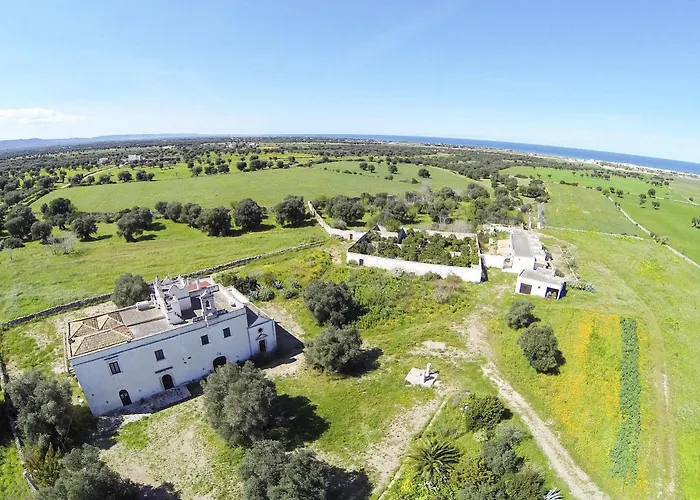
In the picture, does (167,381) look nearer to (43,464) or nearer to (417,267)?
(43,464)

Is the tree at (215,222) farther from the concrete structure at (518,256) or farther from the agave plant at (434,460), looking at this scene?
the agave plant at (434,460)

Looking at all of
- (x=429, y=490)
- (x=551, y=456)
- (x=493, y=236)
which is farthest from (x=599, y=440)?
(x=493, y=236)

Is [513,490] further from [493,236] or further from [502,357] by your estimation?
[493,236]

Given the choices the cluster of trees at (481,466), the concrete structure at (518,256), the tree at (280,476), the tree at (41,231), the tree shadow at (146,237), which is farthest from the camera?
the tree shadow at (146,237)

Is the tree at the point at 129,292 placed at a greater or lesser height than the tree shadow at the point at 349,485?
greater

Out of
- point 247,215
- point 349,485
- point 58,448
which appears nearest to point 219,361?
point 58,448

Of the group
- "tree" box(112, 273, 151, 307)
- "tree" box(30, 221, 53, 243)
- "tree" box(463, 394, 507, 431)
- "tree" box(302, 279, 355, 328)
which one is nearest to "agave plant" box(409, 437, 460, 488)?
"tree" box(463, 394, 507, 431)

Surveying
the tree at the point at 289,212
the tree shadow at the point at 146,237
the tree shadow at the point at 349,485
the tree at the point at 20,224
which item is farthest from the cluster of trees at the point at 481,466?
the tree at the point at 20,224
